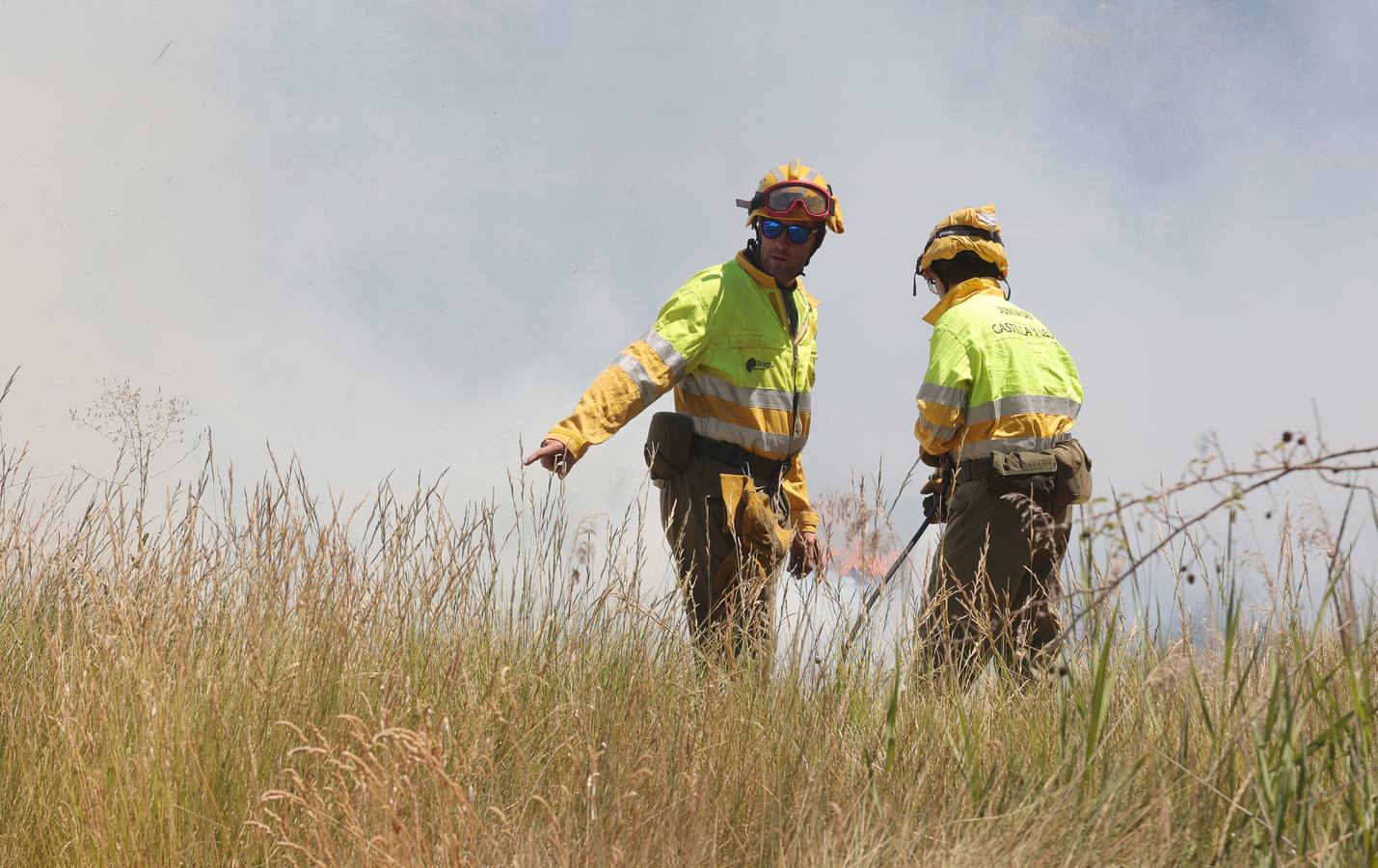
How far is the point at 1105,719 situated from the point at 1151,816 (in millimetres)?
417

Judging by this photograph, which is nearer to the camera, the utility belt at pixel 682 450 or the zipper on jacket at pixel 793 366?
the utility belt at pixel 682 450

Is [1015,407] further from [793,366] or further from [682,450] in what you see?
[682,450]

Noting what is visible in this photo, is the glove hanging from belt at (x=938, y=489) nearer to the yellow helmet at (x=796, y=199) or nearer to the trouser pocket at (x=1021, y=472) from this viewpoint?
the trouser pocket at (x=1021, y=472)

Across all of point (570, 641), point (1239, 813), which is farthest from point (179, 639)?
point (1239, 813)

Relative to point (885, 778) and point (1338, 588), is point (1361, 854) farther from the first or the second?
point (885, 778)

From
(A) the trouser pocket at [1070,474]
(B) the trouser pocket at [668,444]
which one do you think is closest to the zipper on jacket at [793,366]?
(B) the trouser pocket at [668,444]

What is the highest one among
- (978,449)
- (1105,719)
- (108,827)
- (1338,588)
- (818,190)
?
(818,190)

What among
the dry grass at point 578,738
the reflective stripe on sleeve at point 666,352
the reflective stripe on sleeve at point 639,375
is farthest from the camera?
the reflective stripe on sleeve at point 666,352

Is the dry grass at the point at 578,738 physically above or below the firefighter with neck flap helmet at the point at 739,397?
below

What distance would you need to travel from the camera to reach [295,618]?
138 inches

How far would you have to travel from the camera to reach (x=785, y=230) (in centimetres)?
511

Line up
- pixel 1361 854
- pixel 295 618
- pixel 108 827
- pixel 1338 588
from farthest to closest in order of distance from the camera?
pixel 295 618
pixel 108 827
pixel 1338 588
pixel 1361 854

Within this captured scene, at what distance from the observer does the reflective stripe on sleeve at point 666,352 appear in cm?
466

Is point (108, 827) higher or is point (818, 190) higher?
point (818, 190)
